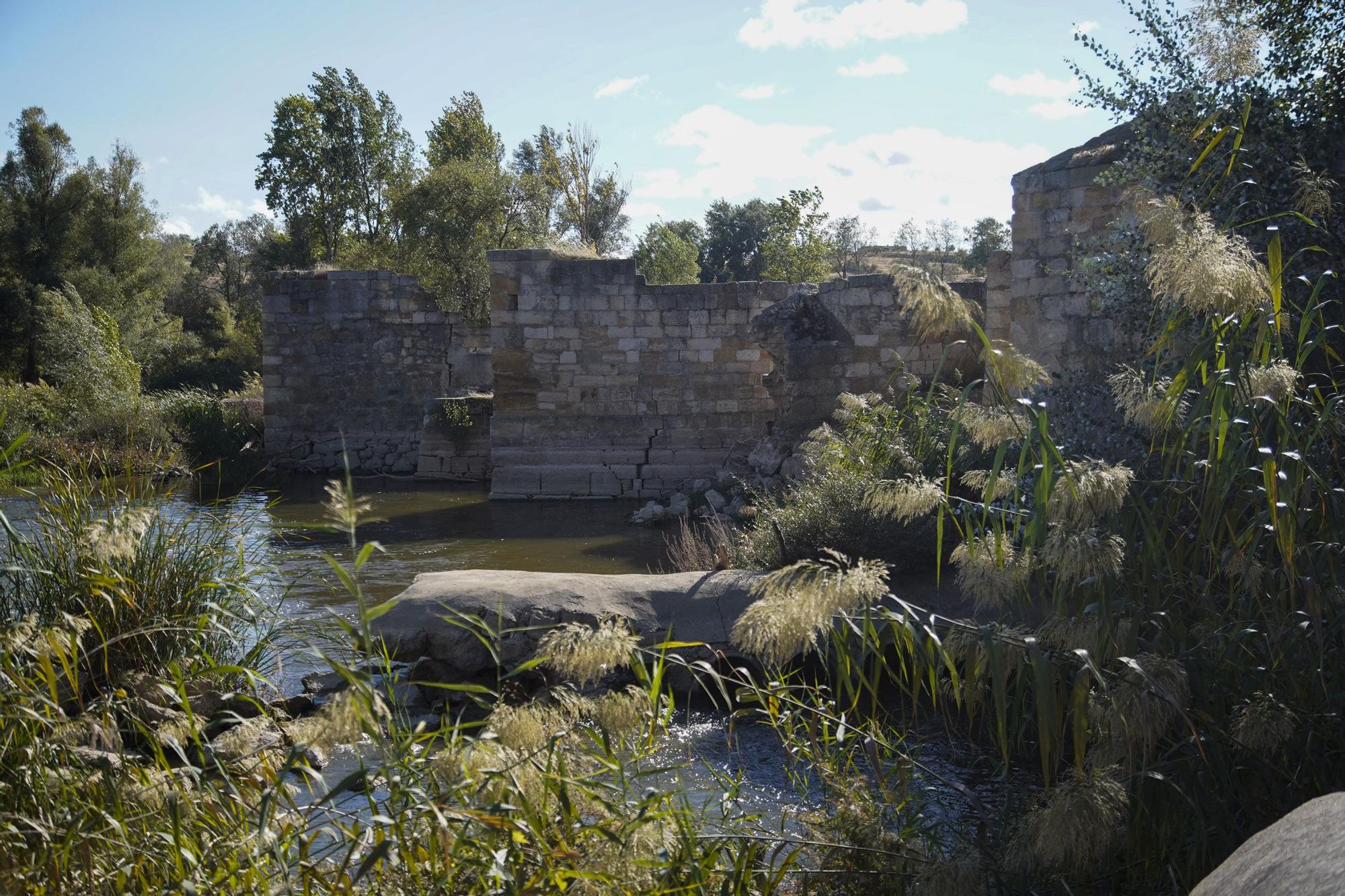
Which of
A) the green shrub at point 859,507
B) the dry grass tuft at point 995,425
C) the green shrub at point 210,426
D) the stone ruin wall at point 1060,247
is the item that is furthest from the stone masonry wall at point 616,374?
the dry grass tuft at point 995,425

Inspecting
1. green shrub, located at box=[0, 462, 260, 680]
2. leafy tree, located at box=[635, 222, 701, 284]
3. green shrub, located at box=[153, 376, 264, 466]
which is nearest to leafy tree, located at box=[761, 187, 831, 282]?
leafy tree, located at box=[635, 222, 701, 284]

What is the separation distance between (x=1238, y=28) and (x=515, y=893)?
15.3ft

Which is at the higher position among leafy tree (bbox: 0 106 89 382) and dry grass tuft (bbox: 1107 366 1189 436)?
leafy tree (bbox: 0 106 89 382)

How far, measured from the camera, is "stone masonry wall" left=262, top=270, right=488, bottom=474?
625 inches

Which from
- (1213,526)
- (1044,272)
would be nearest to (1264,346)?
(1213,526)

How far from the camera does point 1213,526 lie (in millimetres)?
2475

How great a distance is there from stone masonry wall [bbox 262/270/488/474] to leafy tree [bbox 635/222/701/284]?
9.69 meters

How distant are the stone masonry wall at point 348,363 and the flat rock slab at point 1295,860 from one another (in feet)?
49.2

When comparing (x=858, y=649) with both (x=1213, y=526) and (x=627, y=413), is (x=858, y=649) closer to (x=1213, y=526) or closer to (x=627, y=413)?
(x=1213, y=526)

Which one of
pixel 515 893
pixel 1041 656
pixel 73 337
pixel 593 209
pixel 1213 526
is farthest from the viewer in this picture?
pixel 593 209

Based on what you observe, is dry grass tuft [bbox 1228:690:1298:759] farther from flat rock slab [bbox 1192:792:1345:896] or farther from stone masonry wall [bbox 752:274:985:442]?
stone masonry wall [bbox 752:274:985:442]

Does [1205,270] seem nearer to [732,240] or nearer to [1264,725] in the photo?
[1264,725]

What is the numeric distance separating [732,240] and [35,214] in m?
19.6

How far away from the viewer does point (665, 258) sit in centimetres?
2562
